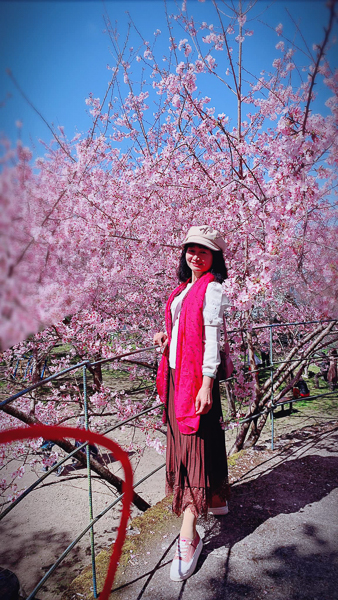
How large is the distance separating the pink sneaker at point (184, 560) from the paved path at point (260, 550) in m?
0.04

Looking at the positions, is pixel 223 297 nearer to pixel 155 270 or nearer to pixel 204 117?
pixel 155 270

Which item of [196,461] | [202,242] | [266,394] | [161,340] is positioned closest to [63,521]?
[266,394]

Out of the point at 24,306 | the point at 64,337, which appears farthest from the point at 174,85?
the point at 24,306

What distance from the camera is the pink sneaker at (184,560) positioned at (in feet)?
5.28

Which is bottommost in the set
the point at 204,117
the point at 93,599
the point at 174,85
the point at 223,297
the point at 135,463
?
the point at 135,463

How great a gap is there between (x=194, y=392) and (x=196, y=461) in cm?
40

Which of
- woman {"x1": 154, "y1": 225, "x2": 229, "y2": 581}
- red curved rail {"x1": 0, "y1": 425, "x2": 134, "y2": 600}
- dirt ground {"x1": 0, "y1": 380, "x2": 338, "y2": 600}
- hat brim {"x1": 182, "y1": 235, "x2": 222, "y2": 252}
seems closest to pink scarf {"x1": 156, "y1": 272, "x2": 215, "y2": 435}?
woman {"x1": 154, "y1": 225, "x2": 229, "y2": 581}

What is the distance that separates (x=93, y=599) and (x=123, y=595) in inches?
6.4

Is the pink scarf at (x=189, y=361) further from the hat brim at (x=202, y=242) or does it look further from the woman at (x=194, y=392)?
the hat brim at (x=202, y=242)

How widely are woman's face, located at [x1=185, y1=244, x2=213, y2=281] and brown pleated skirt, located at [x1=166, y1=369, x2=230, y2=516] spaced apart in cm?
59

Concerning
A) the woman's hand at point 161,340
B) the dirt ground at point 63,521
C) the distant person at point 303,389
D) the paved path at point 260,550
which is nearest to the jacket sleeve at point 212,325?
the woman's hand at point 161,340

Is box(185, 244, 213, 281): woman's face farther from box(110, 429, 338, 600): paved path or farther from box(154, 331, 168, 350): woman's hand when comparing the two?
box(110, 429, 338, 600): paved path

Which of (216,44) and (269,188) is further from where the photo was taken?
(216,44)

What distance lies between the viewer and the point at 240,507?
7.14 ft
